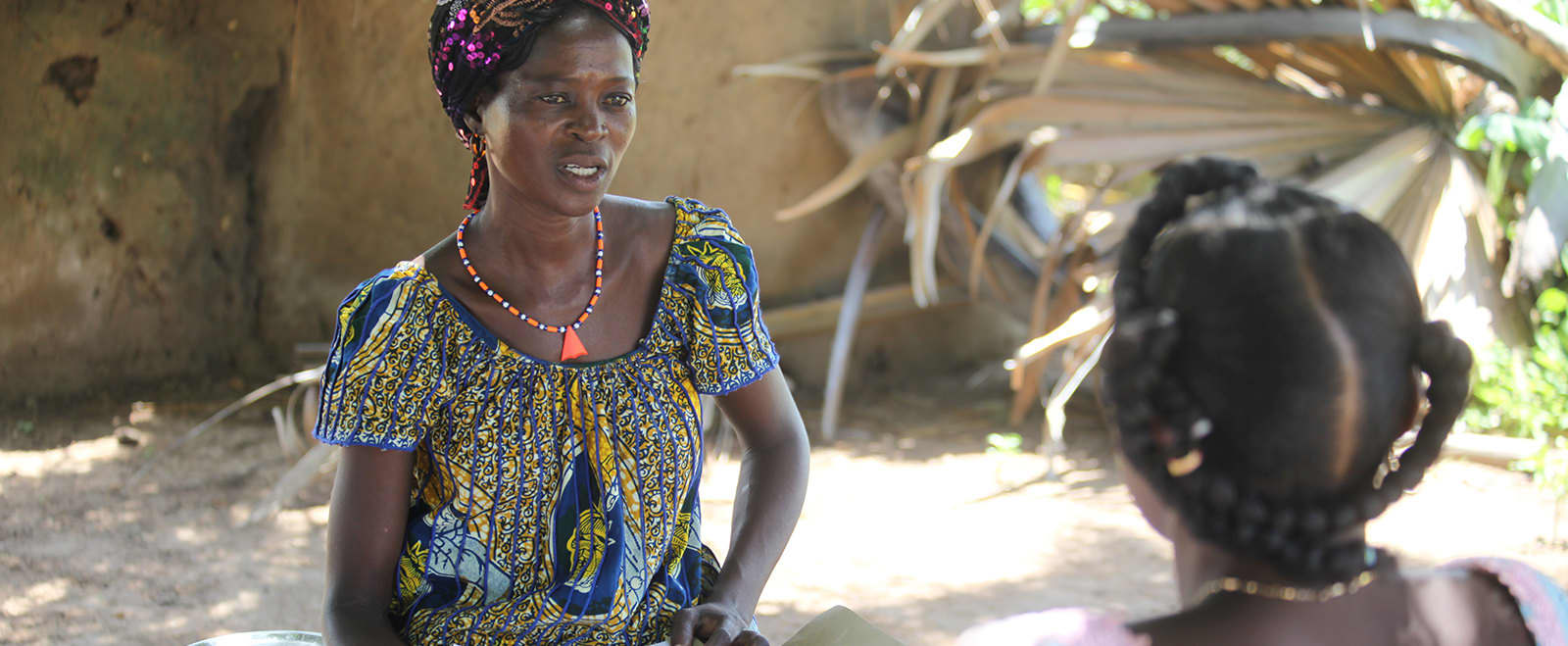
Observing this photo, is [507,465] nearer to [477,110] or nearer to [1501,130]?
[477,110]

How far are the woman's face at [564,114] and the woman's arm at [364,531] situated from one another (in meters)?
0.41

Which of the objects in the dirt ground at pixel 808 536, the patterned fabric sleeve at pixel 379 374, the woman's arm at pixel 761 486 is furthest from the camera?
the dirt ground at pixel 808 536

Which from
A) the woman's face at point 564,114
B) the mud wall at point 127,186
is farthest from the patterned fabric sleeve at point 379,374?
the mud wall at point 127,186

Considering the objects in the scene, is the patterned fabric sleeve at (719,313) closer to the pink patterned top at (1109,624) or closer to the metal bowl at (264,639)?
the metal bowl at (264,639)

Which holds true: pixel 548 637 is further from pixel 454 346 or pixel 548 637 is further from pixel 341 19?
pixel 341 19

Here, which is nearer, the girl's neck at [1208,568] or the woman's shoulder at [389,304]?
the girl's neck at [1208,568]

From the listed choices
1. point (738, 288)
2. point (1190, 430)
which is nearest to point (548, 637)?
point (738, 288)

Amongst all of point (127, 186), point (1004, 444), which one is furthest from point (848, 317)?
point (127, 186)

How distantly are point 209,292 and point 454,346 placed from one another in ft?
12.0

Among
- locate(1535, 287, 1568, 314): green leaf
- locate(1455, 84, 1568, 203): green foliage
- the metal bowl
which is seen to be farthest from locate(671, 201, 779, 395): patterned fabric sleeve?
locate(1535, 287, 1568, 314): green leaf

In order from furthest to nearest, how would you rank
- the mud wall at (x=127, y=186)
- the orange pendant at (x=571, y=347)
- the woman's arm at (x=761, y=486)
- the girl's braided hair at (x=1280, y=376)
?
the mud wall at (x=127, y=186), the woman's arm at (x=761, y=486), the orange pendant at (x=571, y=347), the girl's braided hair at (x=1280, y=376)

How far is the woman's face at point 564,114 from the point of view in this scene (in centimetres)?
182

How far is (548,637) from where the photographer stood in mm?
1862

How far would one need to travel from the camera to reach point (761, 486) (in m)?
2.07
